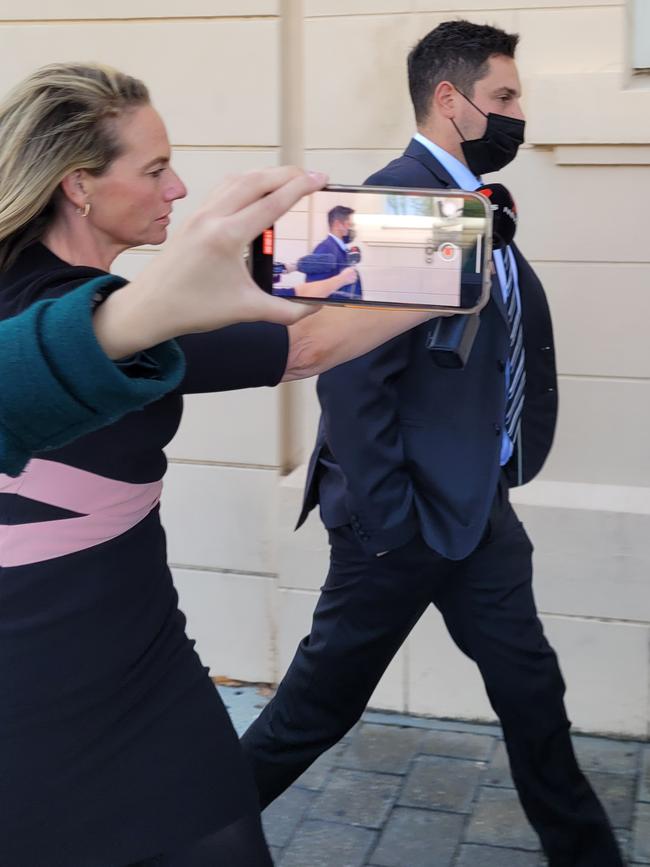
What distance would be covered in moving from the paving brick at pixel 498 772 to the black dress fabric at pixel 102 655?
73.5 inches

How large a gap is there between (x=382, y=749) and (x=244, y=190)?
3053 mm

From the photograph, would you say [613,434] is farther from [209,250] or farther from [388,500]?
[209,250]

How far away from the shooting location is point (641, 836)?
11.1 feet

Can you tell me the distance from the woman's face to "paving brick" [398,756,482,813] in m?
2.17

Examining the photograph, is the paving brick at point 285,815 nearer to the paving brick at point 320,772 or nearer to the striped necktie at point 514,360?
the paving brick at point 320,772

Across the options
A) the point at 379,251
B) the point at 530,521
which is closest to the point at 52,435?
the point at 379,251

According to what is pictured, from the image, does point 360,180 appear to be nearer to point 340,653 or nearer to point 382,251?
point 340,653

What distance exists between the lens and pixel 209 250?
1.20m

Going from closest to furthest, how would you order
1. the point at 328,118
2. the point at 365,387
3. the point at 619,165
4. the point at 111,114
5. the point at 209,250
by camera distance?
1. the point at 209,250
2. the point at 111,114
3. the point at 365,387
4. the point at 619,165
5. the point at 328,118

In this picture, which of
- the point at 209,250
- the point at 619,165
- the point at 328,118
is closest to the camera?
the point at 209,250

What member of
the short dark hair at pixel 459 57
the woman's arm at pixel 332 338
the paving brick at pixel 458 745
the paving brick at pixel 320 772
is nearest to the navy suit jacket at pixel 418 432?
the short dark hair at pixel 459 57

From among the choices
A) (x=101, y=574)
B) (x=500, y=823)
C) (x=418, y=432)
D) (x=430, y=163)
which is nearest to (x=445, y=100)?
(x=430, y=163)

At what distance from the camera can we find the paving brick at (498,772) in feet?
12.4

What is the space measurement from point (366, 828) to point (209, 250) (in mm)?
2634
